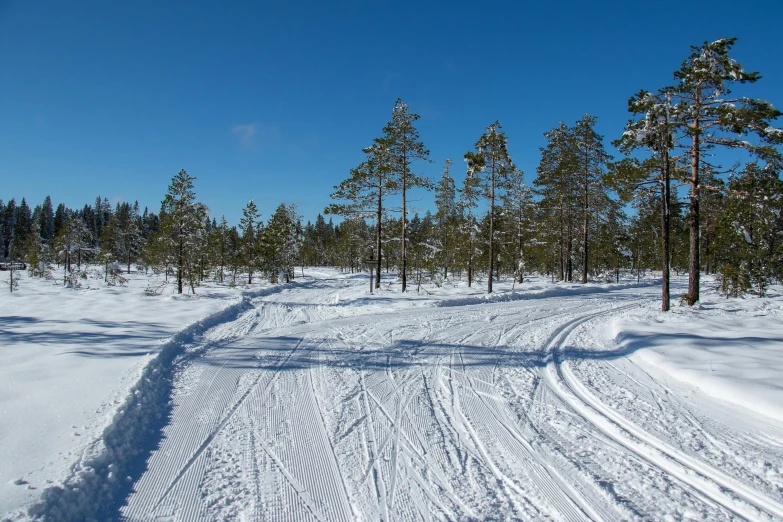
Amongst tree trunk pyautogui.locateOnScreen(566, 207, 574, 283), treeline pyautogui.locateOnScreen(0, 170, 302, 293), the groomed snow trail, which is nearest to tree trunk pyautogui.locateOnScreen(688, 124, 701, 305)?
the groomed snow trail

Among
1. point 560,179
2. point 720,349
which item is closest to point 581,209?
point 560,179

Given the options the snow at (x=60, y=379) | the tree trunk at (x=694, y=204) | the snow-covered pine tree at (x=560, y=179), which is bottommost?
the snow at (x=60, y=379)

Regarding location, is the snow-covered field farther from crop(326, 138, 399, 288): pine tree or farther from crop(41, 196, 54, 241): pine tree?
crop(41, 196, 54, 241): pine tree

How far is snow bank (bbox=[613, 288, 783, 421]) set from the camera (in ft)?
17.2

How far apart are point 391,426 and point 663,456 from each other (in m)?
2.95

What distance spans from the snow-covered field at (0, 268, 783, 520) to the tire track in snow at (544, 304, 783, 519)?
23 mm

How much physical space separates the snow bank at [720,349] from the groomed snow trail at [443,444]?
1.52 feet

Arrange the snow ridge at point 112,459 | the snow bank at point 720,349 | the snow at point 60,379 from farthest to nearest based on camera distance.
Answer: the snow bank at point 720,349 → the snow at point 60,379 → the snow ridge at point 112,459

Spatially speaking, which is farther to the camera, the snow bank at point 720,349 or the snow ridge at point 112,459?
the snow bank at point 720,349

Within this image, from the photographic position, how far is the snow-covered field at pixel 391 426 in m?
3.05

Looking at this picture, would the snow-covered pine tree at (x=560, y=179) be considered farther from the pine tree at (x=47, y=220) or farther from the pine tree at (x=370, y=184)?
the pine tree at (x=47, y=220)

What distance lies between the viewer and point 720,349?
7230mm

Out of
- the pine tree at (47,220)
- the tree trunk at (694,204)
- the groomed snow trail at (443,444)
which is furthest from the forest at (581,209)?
the pine tree at (47,220)

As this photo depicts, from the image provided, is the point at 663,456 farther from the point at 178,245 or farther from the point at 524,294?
the point at 178,245
